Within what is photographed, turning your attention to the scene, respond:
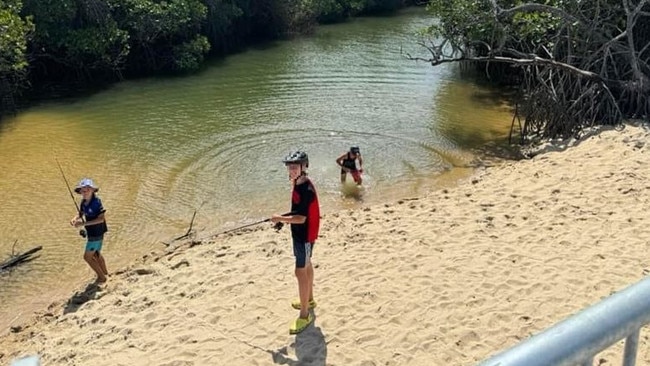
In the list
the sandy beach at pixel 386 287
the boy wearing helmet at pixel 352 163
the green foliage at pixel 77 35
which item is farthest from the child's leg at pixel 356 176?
the green foliage at pixel 77 35

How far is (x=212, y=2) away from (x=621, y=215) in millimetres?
18788

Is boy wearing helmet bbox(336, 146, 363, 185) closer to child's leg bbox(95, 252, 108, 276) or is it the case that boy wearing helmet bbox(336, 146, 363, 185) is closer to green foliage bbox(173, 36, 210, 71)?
child's leg bbox(95, 252, 108, 276)

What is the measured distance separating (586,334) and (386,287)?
5949mm

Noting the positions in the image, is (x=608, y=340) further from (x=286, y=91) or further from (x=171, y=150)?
(x=286, y=91)

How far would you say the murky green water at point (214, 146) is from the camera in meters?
10.6

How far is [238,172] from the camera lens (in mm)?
12984

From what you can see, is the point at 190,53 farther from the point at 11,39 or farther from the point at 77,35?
the point at 11,39

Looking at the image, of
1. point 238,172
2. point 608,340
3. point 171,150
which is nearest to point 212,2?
point 171,150

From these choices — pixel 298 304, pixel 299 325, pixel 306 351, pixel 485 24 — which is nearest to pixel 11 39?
pixel 485 24

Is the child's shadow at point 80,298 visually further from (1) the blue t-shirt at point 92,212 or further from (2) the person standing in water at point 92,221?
(1) the blue t-shirt at point 92,212

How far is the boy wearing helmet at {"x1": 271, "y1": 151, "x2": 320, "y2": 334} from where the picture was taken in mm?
6266

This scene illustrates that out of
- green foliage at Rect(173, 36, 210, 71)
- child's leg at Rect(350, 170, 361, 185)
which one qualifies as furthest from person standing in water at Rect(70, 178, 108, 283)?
green foliage at Rect(173, 36, 210, 71)

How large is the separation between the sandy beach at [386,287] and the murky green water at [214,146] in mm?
1265

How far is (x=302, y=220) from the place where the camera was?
20.6 ft
